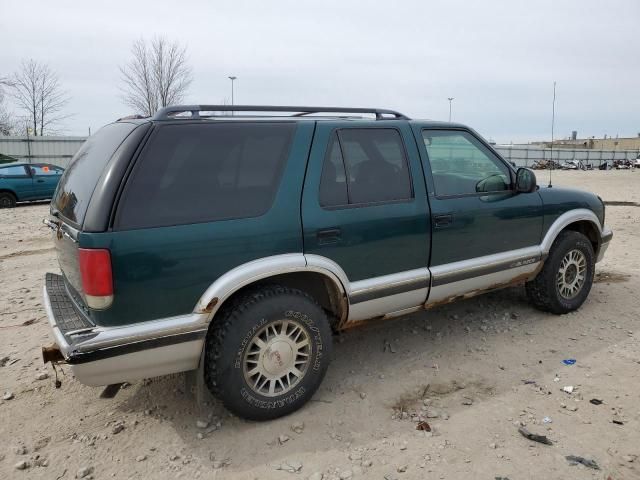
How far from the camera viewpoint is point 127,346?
2607mm

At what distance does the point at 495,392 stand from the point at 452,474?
0.99 m

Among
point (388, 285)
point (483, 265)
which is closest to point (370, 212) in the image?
point (388, 285)

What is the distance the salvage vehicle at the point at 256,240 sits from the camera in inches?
103

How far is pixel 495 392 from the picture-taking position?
3449 millimetres

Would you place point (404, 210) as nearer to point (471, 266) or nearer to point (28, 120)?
point (471, 266)

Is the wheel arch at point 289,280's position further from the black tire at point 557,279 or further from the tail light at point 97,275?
the black tire at point 557,279

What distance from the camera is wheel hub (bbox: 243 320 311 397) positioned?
302cm

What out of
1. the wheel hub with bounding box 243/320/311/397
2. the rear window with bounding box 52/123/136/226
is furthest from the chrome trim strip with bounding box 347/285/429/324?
the rear window with bounding box 52/123/136/226

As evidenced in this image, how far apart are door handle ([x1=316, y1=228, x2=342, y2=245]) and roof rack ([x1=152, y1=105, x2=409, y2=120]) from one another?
2.92ft

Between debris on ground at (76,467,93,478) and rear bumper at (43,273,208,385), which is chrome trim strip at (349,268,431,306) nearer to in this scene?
rear bumper at (43,273,208,385)

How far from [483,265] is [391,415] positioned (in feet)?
4.93

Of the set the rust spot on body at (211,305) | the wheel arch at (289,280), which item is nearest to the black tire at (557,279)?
the wheel arch at (289,280)

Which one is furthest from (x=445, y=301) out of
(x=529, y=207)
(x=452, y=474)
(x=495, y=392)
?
(x=452, y=474)

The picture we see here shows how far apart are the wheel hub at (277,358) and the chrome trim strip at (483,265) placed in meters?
1.18
